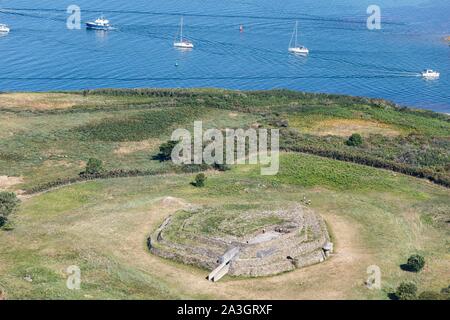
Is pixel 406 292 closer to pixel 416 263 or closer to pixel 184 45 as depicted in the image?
pixel 416 263

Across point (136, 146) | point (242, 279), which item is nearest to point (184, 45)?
point (136, 146)

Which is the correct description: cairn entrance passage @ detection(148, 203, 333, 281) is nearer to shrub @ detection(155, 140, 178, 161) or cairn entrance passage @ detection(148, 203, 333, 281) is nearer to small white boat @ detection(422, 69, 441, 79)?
shrub @ detection(155, 140, 178, 161)

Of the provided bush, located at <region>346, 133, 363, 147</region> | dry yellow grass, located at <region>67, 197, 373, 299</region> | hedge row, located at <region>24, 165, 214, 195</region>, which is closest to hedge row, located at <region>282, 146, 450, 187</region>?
bush, located at <region>346, 133, 363, 147</region>

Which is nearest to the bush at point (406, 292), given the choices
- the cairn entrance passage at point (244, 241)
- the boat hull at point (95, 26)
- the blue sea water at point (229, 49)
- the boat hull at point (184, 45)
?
the cairn entrance passage at point (244, 241)

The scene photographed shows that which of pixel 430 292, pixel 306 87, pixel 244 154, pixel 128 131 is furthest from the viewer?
pixel 306 87

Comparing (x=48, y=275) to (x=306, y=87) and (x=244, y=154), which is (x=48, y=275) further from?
(x=306, y=87)

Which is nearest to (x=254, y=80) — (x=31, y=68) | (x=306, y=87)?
(x=306, y=87)
